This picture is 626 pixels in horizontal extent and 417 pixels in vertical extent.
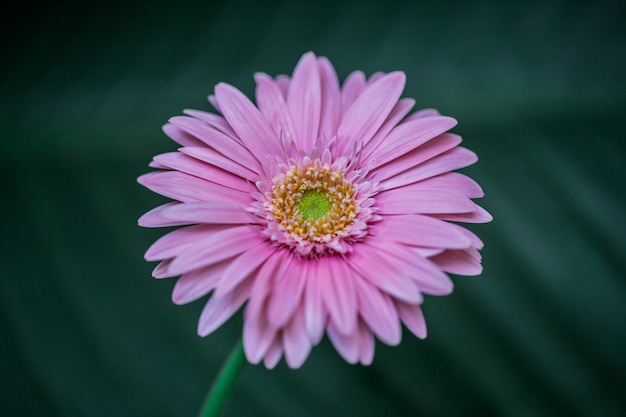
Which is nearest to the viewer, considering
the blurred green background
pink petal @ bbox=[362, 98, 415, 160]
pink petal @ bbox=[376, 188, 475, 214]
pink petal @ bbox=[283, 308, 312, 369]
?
pink petal @ bbox=[283, 308, 312, 369]

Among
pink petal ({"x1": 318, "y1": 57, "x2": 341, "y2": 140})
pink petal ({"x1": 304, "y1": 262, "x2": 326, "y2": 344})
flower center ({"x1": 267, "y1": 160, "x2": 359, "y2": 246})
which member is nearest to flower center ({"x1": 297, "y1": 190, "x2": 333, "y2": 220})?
flower center ({"x1": 267, "y1": 160, "x2": 359, "y2": 246})

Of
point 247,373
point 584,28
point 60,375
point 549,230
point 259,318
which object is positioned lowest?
point 60,375

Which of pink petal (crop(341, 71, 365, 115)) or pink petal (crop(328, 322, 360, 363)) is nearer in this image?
pink petal (crop(328, 322, 360, 363))

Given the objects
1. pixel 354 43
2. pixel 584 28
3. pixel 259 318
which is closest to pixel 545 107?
pixel 584 28

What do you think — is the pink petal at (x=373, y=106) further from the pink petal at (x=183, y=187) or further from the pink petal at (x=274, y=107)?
the pink petal at (x=183, y=187)

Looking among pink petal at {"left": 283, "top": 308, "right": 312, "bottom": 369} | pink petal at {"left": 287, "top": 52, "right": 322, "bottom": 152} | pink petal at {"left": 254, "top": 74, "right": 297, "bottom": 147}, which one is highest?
pink petal at {"left": 287, "top": 52, "right": 322, "bottom": 152}

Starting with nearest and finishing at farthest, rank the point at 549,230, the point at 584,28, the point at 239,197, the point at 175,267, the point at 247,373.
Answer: the point at 175,267 < the point at 239,197 < the point at 247,373 < the point at 549,230 < the point at 584,28

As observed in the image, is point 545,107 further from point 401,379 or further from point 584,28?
point 401,379

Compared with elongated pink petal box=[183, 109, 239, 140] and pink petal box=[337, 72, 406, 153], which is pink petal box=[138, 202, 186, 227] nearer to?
elongated pink petal box=[183, 109, 239, 140]
